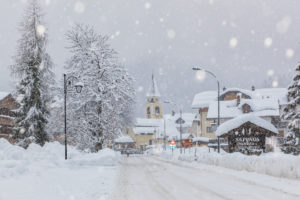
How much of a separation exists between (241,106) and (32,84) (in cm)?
4234

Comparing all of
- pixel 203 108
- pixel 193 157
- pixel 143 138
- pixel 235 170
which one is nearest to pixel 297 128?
pixel 193 157

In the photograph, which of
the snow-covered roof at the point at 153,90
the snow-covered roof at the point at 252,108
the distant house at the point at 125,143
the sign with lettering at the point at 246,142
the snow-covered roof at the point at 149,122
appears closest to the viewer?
the sign with lettering at the point at 246,142

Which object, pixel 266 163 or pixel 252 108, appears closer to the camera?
pixel 266 163

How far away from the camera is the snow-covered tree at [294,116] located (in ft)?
100

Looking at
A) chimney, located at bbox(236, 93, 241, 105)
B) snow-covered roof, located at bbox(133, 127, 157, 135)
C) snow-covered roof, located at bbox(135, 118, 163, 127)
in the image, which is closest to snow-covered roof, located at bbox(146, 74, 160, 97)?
snow-covered roof, located at bbox(135, 118, 163, 127)

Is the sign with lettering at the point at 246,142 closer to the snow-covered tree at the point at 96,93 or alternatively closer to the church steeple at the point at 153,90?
the snow-covered tree at the point at 96,93

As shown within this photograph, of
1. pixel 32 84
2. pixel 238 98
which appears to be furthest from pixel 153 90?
pixel 32 84

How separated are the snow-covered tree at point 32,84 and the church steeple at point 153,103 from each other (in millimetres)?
115247

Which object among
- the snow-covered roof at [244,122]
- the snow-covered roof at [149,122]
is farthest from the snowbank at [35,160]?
the snow-covered roof at [149,122]

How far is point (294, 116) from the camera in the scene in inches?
1226

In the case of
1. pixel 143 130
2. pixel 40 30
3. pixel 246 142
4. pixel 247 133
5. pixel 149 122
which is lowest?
pixel 143 130

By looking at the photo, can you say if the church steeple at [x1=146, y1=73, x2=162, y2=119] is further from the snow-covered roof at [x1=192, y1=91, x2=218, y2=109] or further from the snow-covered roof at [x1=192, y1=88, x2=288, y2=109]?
the snow-covered roof at [x1=192, y1=88, x2=288, y2=109]

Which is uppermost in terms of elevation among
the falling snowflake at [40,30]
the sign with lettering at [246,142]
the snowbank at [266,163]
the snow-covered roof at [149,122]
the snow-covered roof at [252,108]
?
the falling snowflake at [40,30]

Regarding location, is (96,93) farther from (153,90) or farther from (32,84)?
(153,90)
